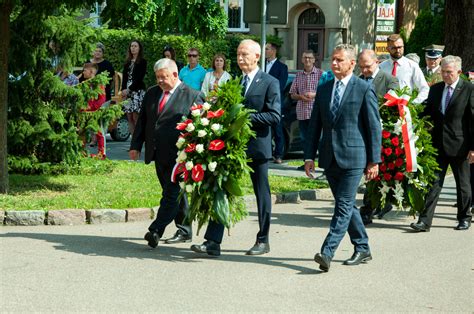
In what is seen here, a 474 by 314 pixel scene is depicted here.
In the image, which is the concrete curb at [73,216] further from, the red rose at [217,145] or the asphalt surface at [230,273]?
the red rose at [217,145]

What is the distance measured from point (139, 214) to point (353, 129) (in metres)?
3.54

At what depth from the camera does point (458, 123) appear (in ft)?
37.9

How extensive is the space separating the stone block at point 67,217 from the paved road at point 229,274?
0.17 metres

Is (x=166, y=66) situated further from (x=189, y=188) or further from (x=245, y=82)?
(x=189, y=188)

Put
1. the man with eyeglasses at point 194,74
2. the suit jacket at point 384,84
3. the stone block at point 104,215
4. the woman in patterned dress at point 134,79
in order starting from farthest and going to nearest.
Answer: the woman in patterned dress at point 134,79 → the man with eyeglasses at point 194,74 → the suit jacket at point 384,84 → the stone block at point 104,215

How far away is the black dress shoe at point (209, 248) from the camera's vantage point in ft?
31.1

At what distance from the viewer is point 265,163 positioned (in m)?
9.59

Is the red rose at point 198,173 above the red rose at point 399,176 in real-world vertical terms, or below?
above

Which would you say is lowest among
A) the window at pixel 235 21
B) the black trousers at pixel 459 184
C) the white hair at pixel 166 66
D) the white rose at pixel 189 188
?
the black trousers at pixel 459 184

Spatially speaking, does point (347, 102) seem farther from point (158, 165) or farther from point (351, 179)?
point (158, 165)

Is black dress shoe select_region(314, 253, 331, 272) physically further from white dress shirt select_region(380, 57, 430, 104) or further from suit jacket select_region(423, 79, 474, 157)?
white dress shirt select_region(380, 57, 430, 104)

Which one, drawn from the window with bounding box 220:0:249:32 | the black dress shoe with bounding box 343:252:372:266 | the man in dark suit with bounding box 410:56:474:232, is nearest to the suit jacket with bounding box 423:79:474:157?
the man in dark suit with bounding box 410:56:474:232

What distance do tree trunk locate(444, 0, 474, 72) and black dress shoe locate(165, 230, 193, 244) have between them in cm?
1074

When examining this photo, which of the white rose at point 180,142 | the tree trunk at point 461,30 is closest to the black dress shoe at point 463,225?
the white rose at point 180,142
